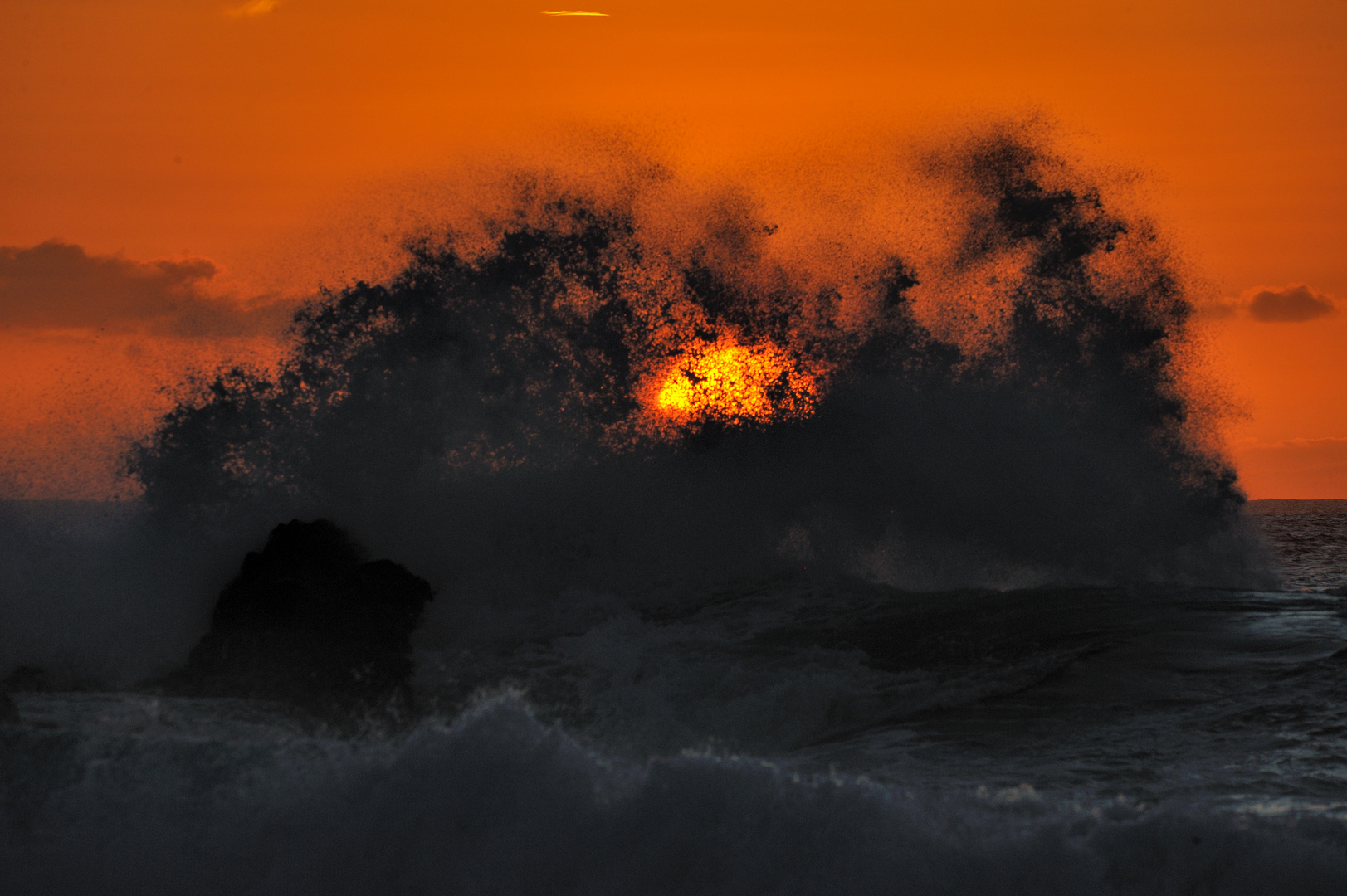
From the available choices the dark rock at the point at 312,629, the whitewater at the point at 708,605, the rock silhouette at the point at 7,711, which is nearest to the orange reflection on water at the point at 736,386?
the whitewater at the point at 708,605

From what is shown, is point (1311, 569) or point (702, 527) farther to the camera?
point (1311, 569)

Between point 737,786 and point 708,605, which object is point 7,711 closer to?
point 737,786

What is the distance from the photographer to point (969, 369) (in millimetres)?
15633

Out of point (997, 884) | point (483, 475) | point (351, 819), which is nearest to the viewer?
point (997, 884)

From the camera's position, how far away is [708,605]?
455 inches

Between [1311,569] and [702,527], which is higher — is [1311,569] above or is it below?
below

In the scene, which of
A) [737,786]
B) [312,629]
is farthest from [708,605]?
[737,786]

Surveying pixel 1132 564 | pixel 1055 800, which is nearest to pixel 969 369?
pixel 1132 564

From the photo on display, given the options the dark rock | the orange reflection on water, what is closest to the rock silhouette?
the dark rock

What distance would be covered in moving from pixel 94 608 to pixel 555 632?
16.5 feet

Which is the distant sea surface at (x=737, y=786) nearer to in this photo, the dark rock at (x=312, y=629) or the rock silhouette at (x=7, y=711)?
the rock silhouette at (x=7, y=711)

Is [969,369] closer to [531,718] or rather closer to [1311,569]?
[1311,569]

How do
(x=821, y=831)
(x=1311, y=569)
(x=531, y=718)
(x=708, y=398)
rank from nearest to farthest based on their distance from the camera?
(x=821, y=831) → (x=531, y=718) → (x=708, y=398) → (x=1311, y=569)

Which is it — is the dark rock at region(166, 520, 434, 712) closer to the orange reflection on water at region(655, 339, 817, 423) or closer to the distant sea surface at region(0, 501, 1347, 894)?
the distant sea surface at region(0, 501, 1347, 894)
